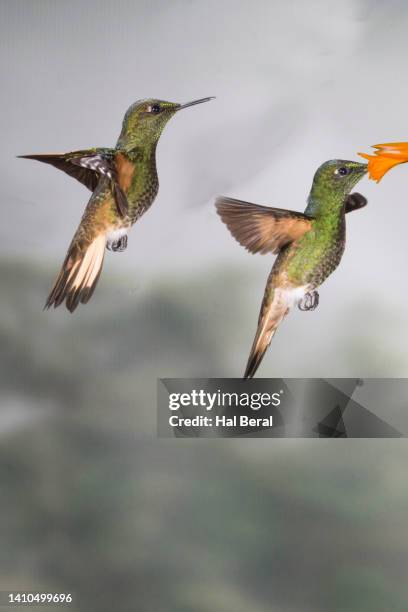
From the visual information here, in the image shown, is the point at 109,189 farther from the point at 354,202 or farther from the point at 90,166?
the point at 354,202

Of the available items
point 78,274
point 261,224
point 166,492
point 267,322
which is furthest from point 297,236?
point 166,492

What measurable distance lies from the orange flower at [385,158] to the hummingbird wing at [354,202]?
5 cm

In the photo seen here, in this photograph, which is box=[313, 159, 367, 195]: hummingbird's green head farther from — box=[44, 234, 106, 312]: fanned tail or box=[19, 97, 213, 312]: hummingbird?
box=[44, 234, 106, 312]: fanned tail

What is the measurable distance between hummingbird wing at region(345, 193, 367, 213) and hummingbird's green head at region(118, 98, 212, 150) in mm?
369

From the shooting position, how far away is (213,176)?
1.71 meters

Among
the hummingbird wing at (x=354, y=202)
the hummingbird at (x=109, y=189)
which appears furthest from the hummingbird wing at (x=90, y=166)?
the hummingbird wing at (x=354, y=202)

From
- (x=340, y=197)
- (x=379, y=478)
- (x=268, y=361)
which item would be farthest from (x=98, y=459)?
(x=340, y=197)

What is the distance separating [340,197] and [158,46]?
50 cm

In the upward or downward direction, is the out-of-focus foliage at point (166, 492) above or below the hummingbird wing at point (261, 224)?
below

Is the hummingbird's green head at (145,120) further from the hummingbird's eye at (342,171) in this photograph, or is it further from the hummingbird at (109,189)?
the hummingbird's eye at (342,171)

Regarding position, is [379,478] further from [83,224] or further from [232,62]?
[232,62]

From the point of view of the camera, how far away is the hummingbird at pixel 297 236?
1.68 metres

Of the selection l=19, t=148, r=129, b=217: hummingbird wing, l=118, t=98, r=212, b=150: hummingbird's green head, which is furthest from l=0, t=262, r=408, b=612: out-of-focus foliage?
l=118, t=98, r=212, b=150: hummingbird's green head

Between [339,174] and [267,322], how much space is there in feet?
1.13
